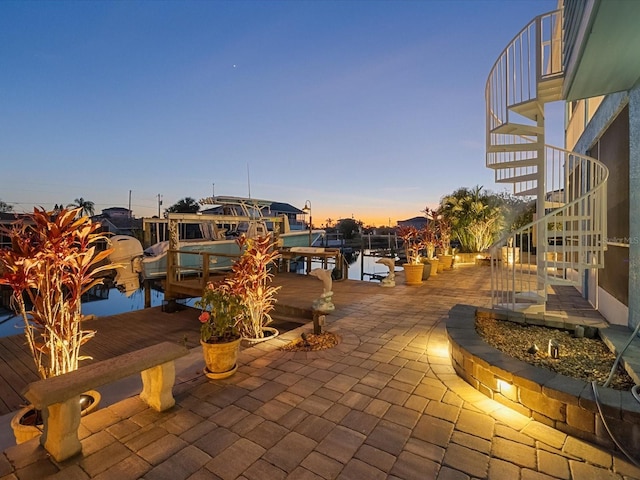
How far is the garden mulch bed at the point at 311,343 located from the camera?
3.21 m

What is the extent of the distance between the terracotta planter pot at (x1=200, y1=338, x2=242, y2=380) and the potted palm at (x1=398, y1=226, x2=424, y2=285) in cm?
523

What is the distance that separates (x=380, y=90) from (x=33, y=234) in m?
9.91

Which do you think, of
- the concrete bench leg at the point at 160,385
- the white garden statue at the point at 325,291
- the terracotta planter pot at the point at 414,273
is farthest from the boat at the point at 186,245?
the concrete bench leg at the point at 160,385

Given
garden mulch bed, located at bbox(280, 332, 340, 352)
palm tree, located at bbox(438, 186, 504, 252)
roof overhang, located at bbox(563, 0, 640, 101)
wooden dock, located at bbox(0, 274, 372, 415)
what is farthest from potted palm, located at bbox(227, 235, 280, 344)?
palm tree, located at bbox(438, 186, 504, 252)

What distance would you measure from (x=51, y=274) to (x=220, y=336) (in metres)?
1.31

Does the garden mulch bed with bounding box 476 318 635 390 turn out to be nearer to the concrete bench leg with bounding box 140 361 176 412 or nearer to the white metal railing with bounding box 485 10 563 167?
the concrete bench leg with bounding box 140 361 176 412

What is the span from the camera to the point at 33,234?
7.06 ft

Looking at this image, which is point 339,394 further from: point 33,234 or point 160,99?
point 160,99

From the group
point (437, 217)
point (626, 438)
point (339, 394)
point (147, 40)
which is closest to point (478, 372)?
point (626, 438)

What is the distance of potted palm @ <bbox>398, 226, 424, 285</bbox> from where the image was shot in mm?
6949

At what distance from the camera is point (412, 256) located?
739 centimetres

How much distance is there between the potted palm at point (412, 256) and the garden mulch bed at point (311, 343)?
12.8 feet

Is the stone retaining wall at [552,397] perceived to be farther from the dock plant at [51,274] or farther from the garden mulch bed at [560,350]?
the dock plant at [51,274]

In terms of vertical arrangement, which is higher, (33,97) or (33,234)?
(33,97)
